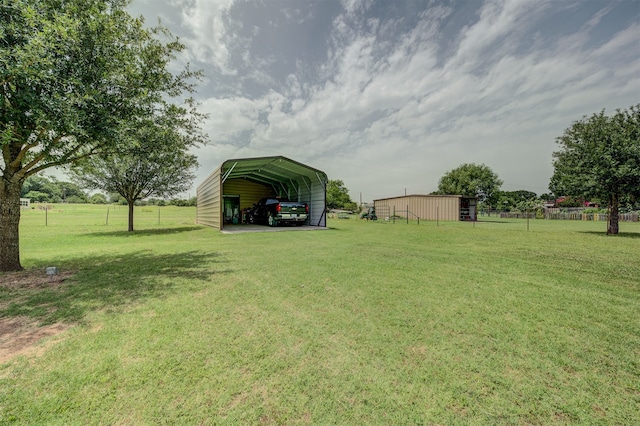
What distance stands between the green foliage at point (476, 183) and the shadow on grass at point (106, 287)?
49.0 m

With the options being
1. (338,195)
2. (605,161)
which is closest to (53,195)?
(338,195)

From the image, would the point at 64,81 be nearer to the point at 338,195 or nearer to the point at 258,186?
the point at 258,186

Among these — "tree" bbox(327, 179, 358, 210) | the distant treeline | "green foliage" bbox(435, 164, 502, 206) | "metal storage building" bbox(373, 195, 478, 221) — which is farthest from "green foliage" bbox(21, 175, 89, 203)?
"green foliage" bbox(435, 164, 502, 206)

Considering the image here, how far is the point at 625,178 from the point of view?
11633 millimetres

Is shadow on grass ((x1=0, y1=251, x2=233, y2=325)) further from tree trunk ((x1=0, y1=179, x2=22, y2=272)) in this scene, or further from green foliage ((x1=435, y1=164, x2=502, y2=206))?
green foliage ((x1=435, y1=164, x2=502, y2=206))

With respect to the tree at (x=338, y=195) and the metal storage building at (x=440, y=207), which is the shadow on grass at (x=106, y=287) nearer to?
the metal storage building at (x=440, y=207)

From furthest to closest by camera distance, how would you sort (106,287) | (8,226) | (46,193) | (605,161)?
(46,193) → (605,161) → (8,226) → (106,287)

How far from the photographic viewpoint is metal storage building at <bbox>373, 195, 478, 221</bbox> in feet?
86.8

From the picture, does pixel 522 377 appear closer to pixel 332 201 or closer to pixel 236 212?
pixel 236 212

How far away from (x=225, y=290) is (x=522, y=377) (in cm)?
359

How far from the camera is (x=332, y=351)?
2285 mm

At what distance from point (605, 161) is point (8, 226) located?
20.8 m

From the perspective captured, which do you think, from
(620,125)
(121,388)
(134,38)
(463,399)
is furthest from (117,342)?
(620,125)

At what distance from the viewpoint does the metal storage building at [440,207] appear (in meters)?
26.5
